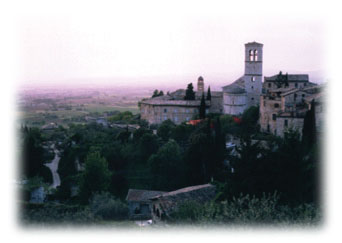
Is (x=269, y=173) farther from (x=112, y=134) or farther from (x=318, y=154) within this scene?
(x=112, y=134)

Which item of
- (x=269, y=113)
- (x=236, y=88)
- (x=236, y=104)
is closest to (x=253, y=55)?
(x=236, y=88)

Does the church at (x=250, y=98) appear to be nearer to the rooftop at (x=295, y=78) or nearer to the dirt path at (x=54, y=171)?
the rooftop at (x=295, y=78)

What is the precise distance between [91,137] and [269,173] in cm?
1928

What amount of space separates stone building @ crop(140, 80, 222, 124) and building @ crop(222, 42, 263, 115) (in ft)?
5.54

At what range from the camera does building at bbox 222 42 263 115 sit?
108ft

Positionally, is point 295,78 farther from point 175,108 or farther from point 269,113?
point 175,108

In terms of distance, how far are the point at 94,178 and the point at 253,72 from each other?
18888 millimetres

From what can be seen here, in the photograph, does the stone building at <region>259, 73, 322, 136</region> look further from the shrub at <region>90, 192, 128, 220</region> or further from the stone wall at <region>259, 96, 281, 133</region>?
the shrub at <region>90, 192, 128, 220</region>

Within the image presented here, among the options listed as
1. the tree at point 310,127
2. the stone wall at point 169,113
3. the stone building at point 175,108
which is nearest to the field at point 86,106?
the stone building at point 175,108

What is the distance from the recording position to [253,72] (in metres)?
34.0

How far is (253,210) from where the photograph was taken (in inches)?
324

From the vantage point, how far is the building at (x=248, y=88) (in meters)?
32.8
